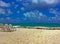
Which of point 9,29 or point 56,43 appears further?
point 9,29

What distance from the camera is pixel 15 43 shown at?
826 cm

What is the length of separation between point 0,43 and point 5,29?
540cm

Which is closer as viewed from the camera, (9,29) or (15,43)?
(15,43)

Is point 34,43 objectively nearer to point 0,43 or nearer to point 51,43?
point 51,43

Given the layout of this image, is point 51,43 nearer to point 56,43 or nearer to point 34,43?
point 56,43

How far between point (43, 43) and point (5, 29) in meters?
5.72

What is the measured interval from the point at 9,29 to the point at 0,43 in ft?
17.5

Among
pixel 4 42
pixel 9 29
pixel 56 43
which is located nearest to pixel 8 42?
pixel 4 42

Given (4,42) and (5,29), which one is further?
(5,29)

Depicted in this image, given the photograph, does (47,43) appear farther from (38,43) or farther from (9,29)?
(9,29)

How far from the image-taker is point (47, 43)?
8.29 metres

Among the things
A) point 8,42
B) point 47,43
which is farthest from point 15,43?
point 47,43

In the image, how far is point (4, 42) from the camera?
8.34 metres

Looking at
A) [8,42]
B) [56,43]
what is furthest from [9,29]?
[56,43]
